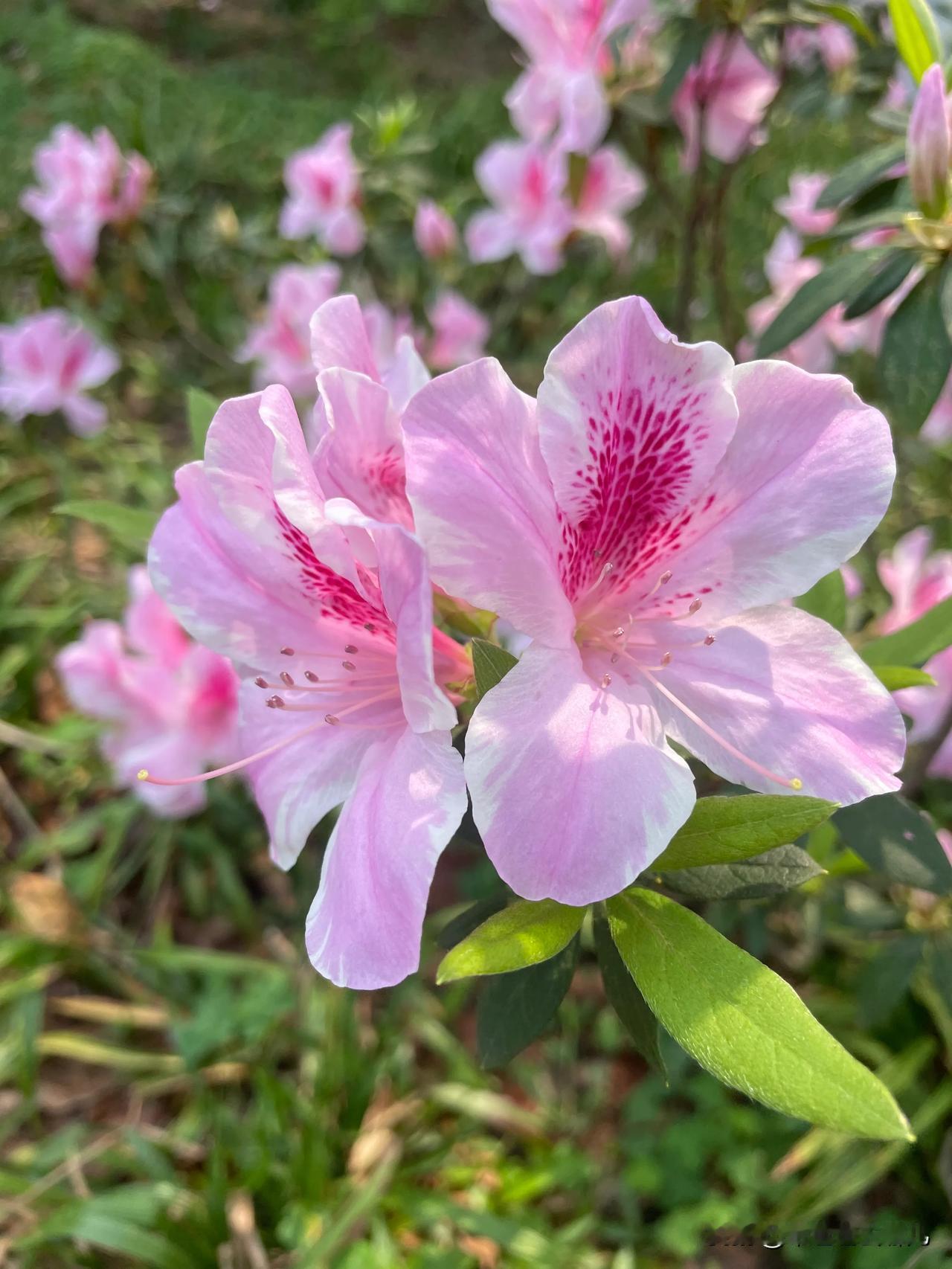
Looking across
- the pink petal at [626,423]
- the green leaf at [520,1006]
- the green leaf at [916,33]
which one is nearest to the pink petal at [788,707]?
the pink petal at [626,423]

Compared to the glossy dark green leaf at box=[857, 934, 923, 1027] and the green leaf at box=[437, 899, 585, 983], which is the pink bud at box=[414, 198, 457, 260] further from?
the green leaf at box=[437, 899, 585, 983]

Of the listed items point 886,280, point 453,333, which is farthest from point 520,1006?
point 453,333

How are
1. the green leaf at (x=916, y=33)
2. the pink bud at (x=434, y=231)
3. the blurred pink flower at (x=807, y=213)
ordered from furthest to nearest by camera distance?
the pink bud at (x=434, y=231) → the blurred pink flower at (x=807, y=213) → the green leaf at (x=916, y=33)

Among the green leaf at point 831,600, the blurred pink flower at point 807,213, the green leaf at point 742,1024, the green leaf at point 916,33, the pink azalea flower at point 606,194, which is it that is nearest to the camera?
the green leaf at point 742,1024

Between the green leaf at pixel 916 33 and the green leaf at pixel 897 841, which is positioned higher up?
the green leaf at pixel 916 33

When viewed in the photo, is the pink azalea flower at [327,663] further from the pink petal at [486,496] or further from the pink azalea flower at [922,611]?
the pink azalea flower at [922,611]

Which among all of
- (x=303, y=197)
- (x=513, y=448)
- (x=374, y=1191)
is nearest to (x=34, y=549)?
(x=303, y=197)

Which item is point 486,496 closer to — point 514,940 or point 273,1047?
point 514,940

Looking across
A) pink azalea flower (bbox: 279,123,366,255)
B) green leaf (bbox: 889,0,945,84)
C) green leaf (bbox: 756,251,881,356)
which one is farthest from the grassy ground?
green leaf (bbox: 889,0,945,84)
